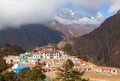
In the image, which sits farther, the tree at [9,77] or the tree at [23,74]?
the tree at [23,74]

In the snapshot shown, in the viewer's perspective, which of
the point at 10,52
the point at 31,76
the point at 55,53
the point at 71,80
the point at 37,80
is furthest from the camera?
the point at 10,52

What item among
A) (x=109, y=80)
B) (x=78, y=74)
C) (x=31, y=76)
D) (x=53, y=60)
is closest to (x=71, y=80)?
(x=78, y=74)

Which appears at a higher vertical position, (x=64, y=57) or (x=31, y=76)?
(x=64, y=57)

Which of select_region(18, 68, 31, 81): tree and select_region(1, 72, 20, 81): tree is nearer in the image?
select_region(1, 72, 20, 81): tree

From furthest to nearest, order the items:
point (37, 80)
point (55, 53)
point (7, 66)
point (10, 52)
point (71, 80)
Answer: point (10, 52), point (55, 53), point (7, 66), point (37, 80), point (71, 80)

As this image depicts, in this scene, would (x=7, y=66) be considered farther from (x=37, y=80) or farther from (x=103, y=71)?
(x=37, y=80)

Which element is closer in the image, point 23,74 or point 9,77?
point 9,77

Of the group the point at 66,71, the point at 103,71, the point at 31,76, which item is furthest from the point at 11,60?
the point at 66,71

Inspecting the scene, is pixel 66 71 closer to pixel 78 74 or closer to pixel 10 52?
pixel 78 74

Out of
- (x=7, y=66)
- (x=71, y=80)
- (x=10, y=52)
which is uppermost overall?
(x=10, y=52)

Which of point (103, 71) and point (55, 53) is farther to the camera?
point (55, 53)

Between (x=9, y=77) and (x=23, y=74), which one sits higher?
(x=23, y=74)
